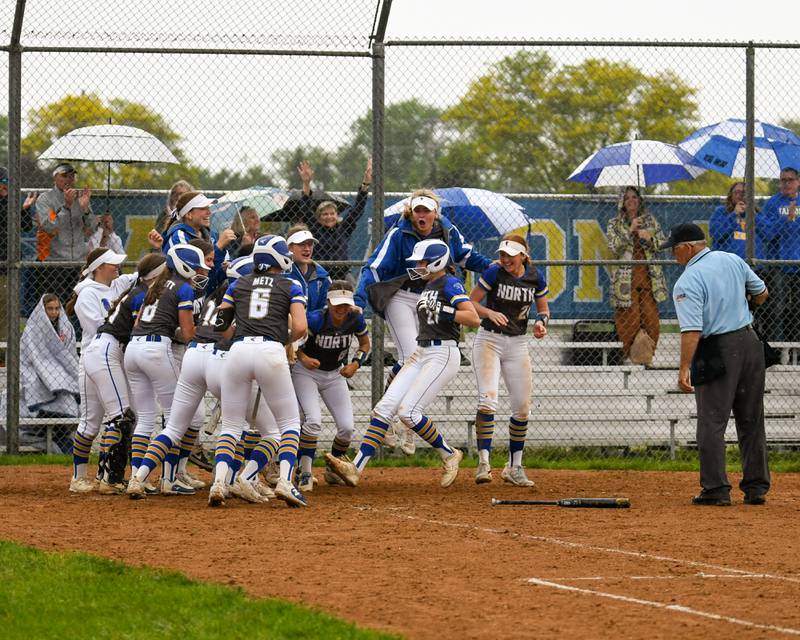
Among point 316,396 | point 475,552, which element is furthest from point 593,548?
point 316,396

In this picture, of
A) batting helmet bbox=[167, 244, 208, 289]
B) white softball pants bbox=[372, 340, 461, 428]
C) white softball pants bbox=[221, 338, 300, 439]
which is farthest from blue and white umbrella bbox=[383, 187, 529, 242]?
white softball pants bbox=[221, 338, 300, 439]

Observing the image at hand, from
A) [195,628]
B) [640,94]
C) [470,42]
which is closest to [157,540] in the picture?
[195,628]

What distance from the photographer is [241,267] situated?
33.8 ft

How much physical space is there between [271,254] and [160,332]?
1.33m

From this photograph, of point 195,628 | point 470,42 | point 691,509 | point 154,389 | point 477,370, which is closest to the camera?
point 195,628

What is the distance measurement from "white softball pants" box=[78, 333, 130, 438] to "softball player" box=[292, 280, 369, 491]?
1.38 metres

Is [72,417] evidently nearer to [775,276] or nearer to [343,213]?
[343,213]

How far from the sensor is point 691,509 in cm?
991

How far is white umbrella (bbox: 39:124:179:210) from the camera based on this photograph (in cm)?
1316

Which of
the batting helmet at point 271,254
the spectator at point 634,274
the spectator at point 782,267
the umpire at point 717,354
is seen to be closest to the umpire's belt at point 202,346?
the batting helmet at point 271,254

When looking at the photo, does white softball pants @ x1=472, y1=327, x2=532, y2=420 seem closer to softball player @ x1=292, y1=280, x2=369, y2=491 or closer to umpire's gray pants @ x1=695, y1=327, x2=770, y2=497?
softball player @ x1=292, y1=280, x2=369, y2=491

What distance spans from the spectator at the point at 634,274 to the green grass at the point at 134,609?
26.3 feet

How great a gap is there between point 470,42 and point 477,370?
11.7 ft

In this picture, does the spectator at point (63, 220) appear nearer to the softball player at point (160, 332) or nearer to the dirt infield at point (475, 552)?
the dirt infield at point (475, 552)
